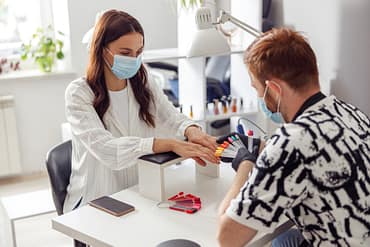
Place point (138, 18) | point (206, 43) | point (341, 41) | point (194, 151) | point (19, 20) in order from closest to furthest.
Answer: point (194, 151) → point (206, 43) → point (341, 41) → point (19, 20) → point (138, 18)

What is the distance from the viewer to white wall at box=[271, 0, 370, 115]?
2381 millimetres

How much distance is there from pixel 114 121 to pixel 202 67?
1.06 metres

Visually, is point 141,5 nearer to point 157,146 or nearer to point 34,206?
point 34,206

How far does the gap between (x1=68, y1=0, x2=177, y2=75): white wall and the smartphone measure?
2.04 metres

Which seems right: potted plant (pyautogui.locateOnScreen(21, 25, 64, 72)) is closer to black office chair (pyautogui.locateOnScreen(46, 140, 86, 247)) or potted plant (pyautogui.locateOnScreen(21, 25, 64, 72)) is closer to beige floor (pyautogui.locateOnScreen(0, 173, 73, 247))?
beige floor (pyautogui.locateOnScreen(0, 173, 73, 247))

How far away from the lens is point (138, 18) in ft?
12.8

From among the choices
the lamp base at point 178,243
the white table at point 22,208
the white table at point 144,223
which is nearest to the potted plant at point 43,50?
the white table at point 22,208

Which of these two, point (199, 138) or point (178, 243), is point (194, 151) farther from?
point (178, 243)

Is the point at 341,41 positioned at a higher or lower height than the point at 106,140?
higher

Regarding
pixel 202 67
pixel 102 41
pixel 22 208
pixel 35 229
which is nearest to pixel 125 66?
pixel 102 41

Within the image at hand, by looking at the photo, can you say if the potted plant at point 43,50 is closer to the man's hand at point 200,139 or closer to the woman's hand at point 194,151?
the man's hand at point 200,139

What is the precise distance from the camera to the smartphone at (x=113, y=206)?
1.66 m

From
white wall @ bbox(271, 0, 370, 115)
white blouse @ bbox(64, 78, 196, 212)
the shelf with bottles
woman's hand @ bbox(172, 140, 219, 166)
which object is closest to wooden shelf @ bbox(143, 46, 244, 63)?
the shelf with bottles

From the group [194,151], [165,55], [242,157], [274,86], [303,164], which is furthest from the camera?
[165,55]
